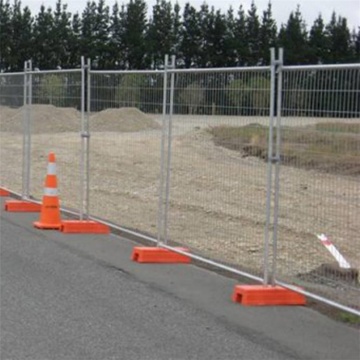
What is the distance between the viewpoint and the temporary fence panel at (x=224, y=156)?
762cm

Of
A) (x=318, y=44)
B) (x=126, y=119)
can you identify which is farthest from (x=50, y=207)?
(x=318, y=44)

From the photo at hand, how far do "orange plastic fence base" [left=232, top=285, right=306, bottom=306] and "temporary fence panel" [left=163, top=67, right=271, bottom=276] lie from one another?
4.30 feet

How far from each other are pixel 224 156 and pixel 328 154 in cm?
243

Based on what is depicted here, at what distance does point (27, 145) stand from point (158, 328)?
8660 mm

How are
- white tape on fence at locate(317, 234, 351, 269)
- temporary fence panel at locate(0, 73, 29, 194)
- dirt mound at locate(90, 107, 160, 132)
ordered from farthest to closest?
temporary fence panel at locate(0, 73, 29, 194)
dirt mound at locate(90, 107, 160, 132)
white tape on fence at locate(317, 234, 351, 269)

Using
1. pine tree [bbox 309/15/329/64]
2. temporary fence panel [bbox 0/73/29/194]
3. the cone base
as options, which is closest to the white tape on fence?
the cone base

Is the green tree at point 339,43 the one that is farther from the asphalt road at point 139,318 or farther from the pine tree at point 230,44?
the asphalt road at point 139,318

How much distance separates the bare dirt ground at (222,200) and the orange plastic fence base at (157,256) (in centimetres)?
65

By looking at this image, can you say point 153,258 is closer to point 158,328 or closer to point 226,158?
point 226,158

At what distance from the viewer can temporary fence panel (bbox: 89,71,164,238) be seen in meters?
9.74

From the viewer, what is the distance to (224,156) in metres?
8.77

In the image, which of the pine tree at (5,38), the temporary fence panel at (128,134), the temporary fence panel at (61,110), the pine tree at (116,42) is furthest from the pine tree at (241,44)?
the temporary fence panel at (128,134)

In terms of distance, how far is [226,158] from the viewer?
8586mm

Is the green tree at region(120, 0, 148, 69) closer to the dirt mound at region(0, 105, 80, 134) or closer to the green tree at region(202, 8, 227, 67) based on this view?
the green tree at region(202, 8, 227, 67)
